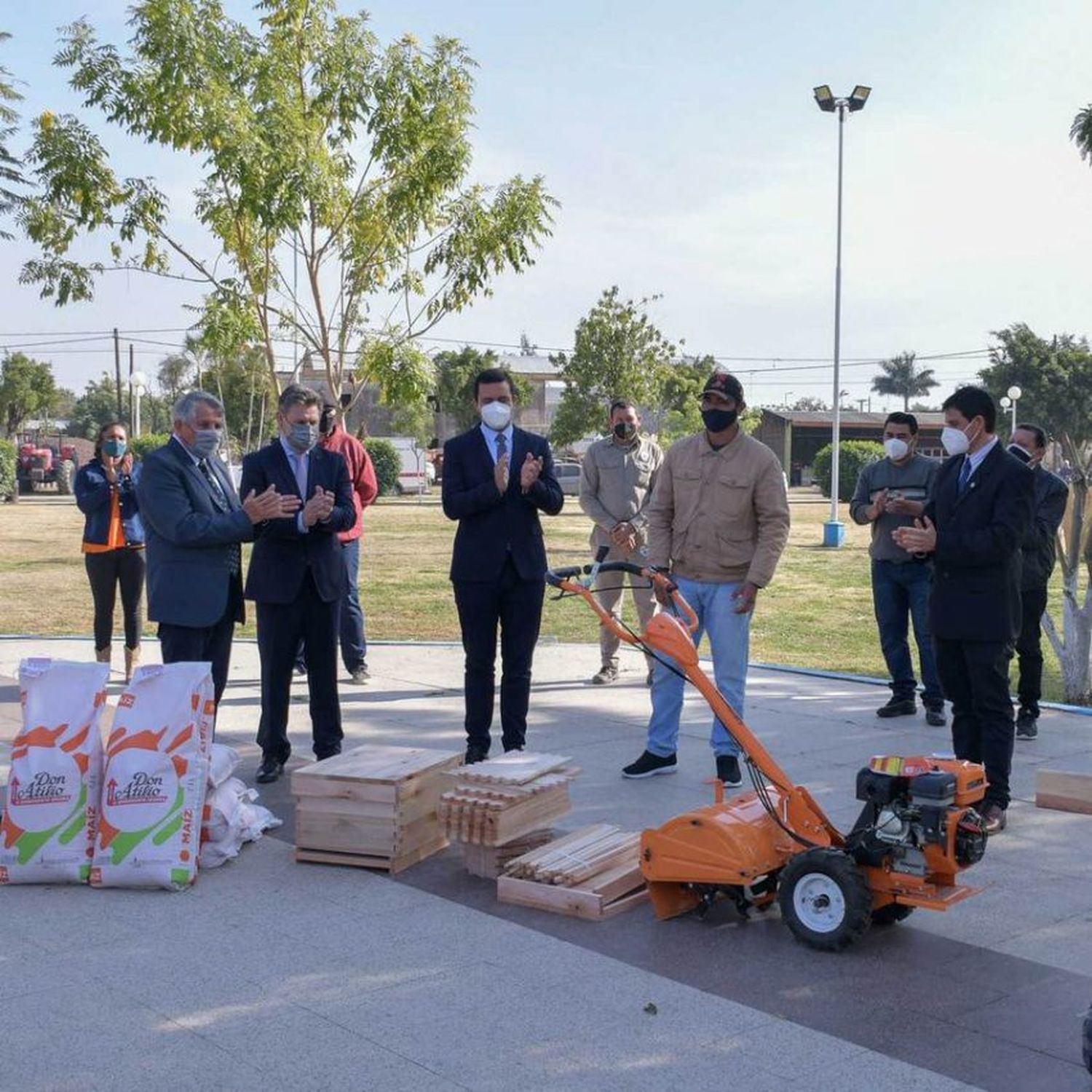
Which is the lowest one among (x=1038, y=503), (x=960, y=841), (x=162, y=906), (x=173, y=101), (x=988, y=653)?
(x=162, y=906)

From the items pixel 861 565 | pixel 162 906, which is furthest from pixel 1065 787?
pixel 861 565

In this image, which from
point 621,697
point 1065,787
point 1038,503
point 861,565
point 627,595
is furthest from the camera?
point 861,565

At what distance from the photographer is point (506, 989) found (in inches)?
170

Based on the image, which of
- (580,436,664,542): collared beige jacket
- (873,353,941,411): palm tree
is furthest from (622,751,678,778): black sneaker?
(873,353,941,411): palm tree

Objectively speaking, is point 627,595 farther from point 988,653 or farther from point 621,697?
point 988,653

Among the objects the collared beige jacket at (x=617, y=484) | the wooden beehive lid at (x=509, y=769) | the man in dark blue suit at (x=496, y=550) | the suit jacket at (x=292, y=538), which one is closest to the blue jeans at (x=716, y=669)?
the man in dark blue suit at (x=496, y=550)

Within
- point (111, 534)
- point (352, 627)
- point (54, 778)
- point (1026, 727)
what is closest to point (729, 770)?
point (1026, 727)

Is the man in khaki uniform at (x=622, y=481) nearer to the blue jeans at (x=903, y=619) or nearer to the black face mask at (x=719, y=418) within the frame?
the blue jeans at (x=903, y=619)

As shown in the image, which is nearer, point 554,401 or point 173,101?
point 173,101

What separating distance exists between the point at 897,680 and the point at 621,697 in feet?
6.12

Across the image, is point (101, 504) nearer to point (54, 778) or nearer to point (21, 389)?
point (54, 778)

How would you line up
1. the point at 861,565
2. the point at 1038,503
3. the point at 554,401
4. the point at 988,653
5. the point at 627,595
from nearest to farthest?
the point at 988,653 < the point at 1038,503 < the point at 627,595 < the point at 861,565 < the point at 554,401

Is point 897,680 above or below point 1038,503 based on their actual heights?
below

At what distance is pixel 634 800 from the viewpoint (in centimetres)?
661
